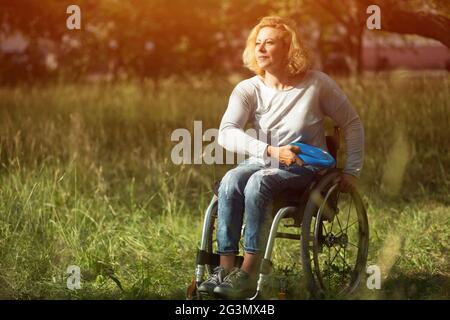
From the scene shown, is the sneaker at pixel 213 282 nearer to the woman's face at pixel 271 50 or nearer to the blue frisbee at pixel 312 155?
the blue frisbee at pixel 312 155

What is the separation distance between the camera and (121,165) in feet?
22.7

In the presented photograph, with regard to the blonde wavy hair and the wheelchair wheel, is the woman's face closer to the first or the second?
the blonde wavy hair

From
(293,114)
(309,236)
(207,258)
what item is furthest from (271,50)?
(207,258)

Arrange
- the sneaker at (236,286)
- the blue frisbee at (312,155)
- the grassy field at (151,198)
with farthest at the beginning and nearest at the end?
the grassy field at (151,198) → the blue frisbee at (312,155) → the sneaker at (236,286)

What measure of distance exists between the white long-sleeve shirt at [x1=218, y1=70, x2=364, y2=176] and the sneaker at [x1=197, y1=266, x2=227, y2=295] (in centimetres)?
52

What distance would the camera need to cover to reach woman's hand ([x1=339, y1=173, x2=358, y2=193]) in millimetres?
4051

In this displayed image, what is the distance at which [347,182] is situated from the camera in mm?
4059

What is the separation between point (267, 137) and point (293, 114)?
6.1 inches

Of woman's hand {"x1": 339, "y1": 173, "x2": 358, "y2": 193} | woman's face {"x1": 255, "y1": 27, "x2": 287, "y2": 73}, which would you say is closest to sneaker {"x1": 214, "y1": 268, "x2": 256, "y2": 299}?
woman's hand {"x1": 339, "y1": 173, "x2": 358, "y2": 193}

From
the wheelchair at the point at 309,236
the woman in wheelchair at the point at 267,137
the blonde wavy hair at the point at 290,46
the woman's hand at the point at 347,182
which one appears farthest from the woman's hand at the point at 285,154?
the blonde wavy hair at the point at 290,46

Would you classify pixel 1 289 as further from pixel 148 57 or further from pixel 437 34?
pixel 148 57

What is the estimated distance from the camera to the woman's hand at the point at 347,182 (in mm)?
4051

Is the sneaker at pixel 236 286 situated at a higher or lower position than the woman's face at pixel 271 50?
lower
